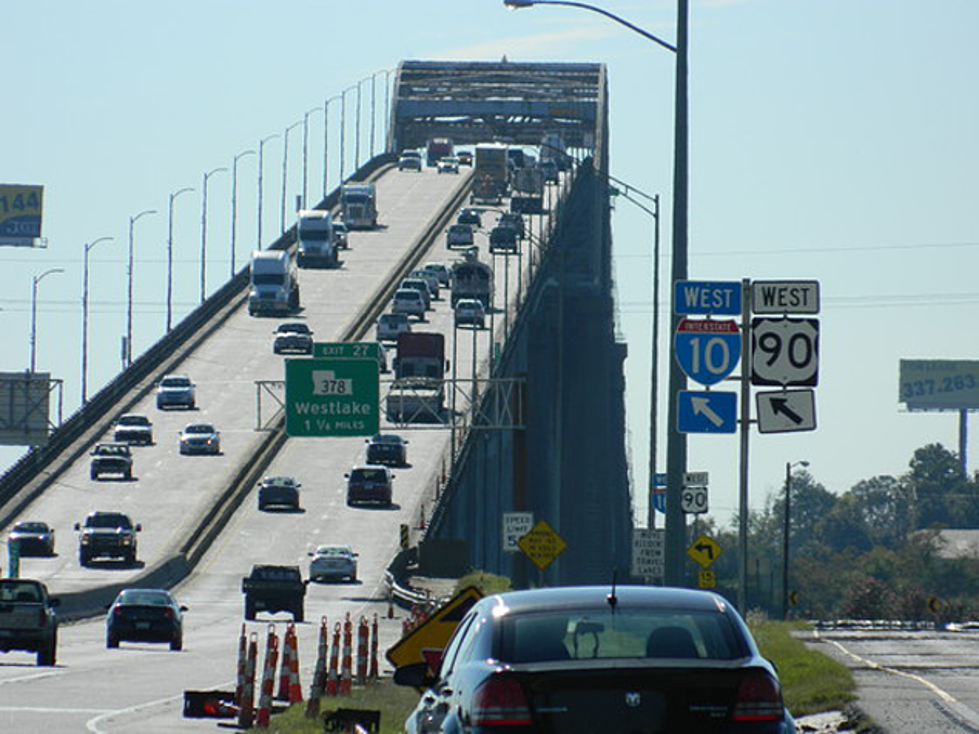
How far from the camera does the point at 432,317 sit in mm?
125438

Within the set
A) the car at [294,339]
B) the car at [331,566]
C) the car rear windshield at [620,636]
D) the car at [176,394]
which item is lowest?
the car at [331,566]

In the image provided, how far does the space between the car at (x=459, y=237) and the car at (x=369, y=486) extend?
57.9 meters

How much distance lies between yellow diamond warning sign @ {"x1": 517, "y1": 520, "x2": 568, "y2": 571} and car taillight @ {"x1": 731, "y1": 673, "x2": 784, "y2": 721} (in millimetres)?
25234

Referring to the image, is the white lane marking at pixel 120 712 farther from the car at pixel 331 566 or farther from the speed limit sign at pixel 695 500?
the car at pixel 331 566

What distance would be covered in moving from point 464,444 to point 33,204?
304ft

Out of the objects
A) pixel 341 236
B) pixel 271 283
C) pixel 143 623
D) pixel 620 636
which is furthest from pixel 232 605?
pixel 341 236

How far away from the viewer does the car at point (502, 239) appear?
132875 mm

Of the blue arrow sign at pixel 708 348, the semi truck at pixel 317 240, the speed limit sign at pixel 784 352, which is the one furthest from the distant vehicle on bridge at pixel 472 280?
the speed limit sign at pixel 784 352

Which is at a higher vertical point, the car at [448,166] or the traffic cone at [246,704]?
the car at [448,166]

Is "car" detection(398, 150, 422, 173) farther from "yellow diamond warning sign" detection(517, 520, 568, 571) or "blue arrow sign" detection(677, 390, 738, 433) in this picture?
"blue arrow sign" detection(677, 390, 738, 433)

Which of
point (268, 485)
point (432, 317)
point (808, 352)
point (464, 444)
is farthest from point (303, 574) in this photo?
point (808, 352)

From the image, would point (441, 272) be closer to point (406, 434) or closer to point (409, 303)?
point (409, 303)

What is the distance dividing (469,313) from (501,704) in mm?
104969

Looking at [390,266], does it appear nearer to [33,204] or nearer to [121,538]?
[33,204]
